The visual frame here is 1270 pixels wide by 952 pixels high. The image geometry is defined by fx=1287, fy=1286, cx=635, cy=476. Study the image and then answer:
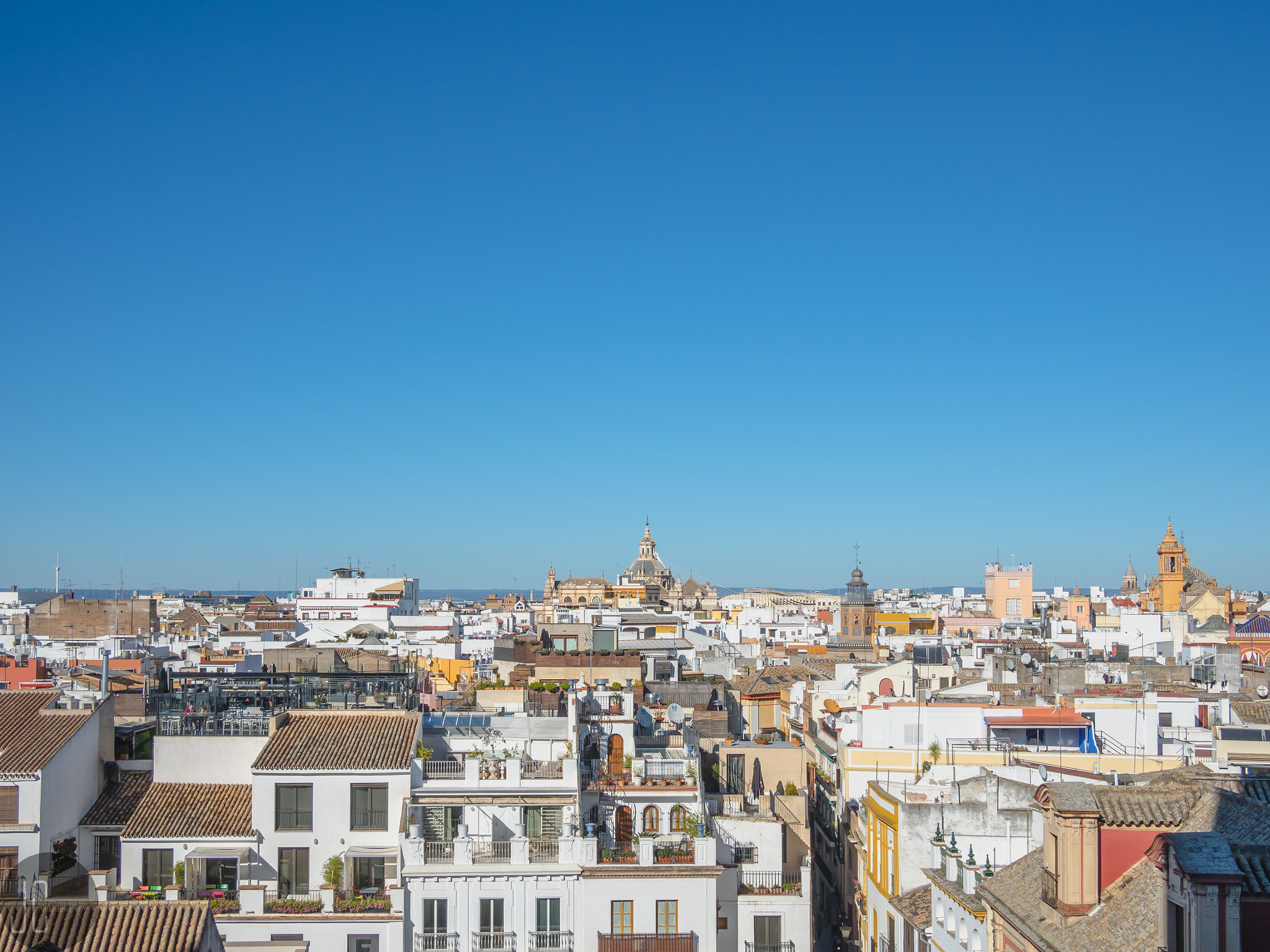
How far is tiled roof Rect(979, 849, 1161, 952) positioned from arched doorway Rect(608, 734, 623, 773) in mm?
12598

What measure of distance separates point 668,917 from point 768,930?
117 inches

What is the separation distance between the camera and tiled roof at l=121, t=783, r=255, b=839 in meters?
26.5

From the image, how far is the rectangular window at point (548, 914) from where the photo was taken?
24.5 meters

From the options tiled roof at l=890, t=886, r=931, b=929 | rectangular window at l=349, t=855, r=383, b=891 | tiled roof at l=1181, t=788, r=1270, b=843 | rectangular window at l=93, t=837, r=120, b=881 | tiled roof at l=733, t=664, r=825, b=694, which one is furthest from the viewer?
tiled roof at l=733, t=664, r=825, b=694

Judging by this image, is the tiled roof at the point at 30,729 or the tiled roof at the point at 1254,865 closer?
the tiled roof at the point at 1254,865

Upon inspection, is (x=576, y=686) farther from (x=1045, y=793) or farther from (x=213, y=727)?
(x=1045, y=793)

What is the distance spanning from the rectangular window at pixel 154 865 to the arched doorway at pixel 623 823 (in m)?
9.16

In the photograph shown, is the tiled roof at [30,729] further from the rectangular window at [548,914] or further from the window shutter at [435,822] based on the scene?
the rectangular window at [548,914]

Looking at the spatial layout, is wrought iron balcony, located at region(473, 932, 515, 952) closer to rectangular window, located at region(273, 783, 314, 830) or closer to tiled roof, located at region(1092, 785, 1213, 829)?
rectangular window, located at region(273, 783, 314, 830)

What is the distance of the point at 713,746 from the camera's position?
39312 millimetres

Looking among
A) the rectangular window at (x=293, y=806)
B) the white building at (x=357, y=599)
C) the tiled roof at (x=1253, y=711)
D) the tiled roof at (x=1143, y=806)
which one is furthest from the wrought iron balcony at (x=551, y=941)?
the white building at (x=357, y=599)

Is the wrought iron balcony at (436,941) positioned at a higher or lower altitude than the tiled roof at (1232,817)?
lower

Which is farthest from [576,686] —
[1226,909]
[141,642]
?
[141,642]

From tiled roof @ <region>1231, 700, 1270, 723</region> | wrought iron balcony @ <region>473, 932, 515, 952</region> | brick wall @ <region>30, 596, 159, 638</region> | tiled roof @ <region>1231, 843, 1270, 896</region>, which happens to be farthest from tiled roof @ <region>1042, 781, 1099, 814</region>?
brick wall @ <region>30, 596, 159, 638</region>
